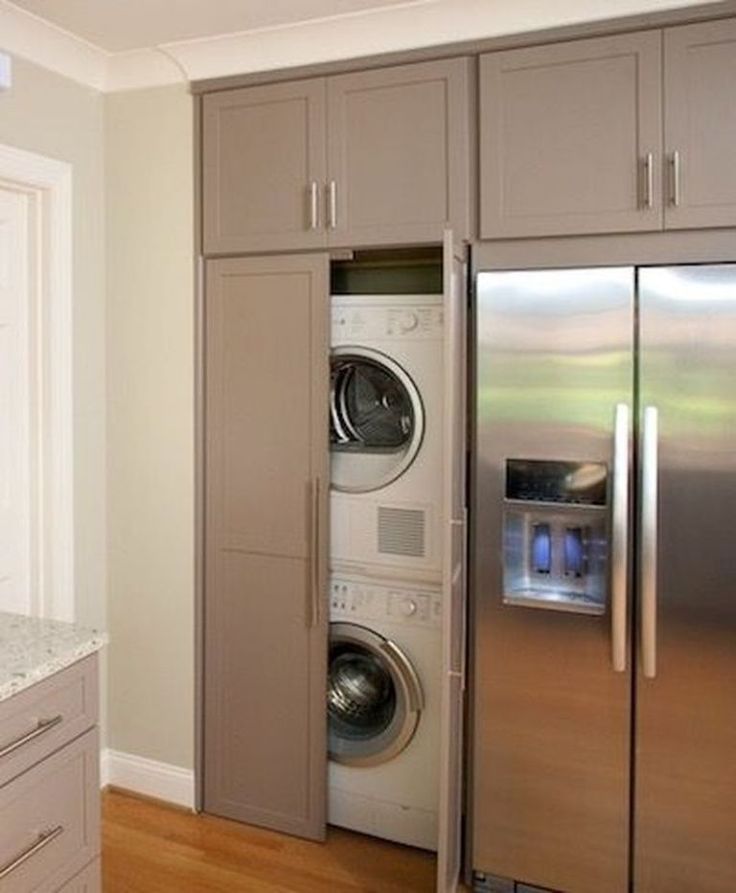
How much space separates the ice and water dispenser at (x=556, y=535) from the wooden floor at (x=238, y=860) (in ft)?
3.22

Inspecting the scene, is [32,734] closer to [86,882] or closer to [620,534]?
[86,882]

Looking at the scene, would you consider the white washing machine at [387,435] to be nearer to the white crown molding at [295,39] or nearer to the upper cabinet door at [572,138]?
the upper cabinet door at [572,138]

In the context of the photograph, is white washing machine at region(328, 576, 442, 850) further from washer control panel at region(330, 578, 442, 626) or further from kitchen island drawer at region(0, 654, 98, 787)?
kitchen island drawer at region(0, 654, 98, 787)

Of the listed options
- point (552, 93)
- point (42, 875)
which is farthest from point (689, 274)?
point (42, 875)

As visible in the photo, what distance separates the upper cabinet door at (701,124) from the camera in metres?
2.05

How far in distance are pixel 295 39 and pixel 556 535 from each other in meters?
1.68

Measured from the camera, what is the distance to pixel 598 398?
216cm

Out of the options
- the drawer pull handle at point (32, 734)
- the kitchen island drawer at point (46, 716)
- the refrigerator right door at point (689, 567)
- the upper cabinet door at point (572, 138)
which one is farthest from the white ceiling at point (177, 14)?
the drawer pull handle at point (32, 734)

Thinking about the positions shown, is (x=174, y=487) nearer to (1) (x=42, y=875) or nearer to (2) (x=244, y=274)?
(2) (x=244, y=274)

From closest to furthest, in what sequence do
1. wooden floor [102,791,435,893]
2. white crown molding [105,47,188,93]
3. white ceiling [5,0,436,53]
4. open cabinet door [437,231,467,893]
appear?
open cabinet door [437,231,467,893] < white ceiling [5,0,436,53] < wooden floor [102,791,435,893] < white crown molding [105,47,188,93]

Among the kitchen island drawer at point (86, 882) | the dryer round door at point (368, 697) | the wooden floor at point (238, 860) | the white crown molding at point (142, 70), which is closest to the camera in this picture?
the kitchen island drawer at point (86, 882)

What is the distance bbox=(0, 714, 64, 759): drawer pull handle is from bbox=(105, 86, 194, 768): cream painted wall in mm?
1031

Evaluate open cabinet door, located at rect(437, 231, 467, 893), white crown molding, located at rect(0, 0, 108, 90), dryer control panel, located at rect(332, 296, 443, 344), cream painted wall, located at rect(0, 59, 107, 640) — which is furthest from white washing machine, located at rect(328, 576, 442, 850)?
white crown molding, located at rect(0, 0, 108, 90)

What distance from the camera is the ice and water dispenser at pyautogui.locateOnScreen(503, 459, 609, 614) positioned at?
86.4 inches
